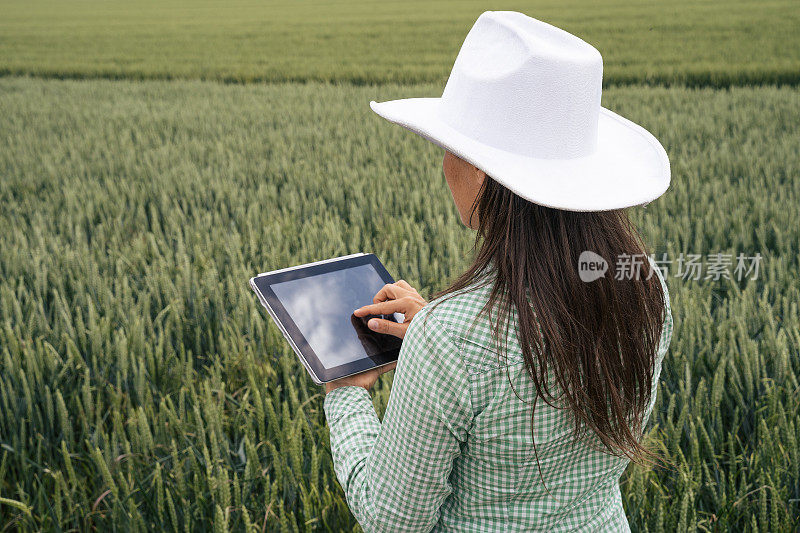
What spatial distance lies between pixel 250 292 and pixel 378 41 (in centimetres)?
1589

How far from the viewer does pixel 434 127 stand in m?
0.76

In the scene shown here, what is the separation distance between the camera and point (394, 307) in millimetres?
902

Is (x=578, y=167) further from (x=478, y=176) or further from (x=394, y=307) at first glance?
(x=394, y=307)

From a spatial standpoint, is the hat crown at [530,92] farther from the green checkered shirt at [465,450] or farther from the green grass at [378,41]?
the green grass at [378,41]

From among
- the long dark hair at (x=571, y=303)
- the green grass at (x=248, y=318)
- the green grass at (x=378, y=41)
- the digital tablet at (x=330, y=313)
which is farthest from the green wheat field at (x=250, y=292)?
the green grass at (x=378, y=41)

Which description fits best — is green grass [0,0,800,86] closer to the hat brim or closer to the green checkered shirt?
the hat brim

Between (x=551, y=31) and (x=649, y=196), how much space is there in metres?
0.23

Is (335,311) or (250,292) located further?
(250,292)

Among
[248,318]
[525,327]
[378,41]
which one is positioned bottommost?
[248,318]

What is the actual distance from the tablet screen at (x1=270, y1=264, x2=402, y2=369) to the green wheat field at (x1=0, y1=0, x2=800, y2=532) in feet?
0.90

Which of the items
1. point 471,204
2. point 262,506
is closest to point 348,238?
point 262,506

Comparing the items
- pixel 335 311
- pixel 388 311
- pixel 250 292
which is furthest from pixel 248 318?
pixel 388 311

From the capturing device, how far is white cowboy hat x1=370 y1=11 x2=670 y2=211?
0.70 m

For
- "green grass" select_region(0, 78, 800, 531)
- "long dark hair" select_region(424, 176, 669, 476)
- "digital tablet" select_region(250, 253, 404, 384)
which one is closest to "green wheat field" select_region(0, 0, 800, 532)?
"green grass" select_region(0, 78, 800, 531)
